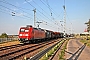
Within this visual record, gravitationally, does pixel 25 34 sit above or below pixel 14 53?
above

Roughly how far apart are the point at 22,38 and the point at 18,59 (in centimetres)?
2041

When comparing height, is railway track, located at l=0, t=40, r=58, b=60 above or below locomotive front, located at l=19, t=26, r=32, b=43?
below

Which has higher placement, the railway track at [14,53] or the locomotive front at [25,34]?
the locomotive front at [25,34]

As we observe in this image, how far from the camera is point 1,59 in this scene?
1336 cm

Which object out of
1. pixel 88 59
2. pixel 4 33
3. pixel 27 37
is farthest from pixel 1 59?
pixel 4 33

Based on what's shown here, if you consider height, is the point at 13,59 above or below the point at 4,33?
below

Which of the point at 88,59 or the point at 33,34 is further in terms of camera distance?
the point at 33,34

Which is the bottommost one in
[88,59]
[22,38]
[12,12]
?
[88,59]

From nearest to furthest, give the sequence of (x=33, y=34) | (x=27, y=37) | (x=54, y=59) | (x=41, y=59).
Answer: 1. (x=41, y=59)
2. (x=54, y=59)
3. (x=27, y=37)
4. (x=33, y=34)

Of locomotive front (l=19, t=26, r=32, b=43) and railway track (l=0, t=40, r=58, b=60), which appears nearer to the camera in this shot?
railway track (l=0, t=40, r=58, b=60)

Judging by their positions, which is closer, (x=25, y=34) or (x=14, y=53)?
(x=14, y=53)

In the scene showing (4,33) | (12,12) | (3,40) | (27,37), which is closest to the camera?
(12,12)

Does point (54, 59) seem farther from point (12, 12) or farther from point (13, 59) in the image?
point (12, 12)

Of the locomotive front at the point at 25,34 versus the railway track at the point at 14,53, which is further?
the locomotive front at the point at 25,34
